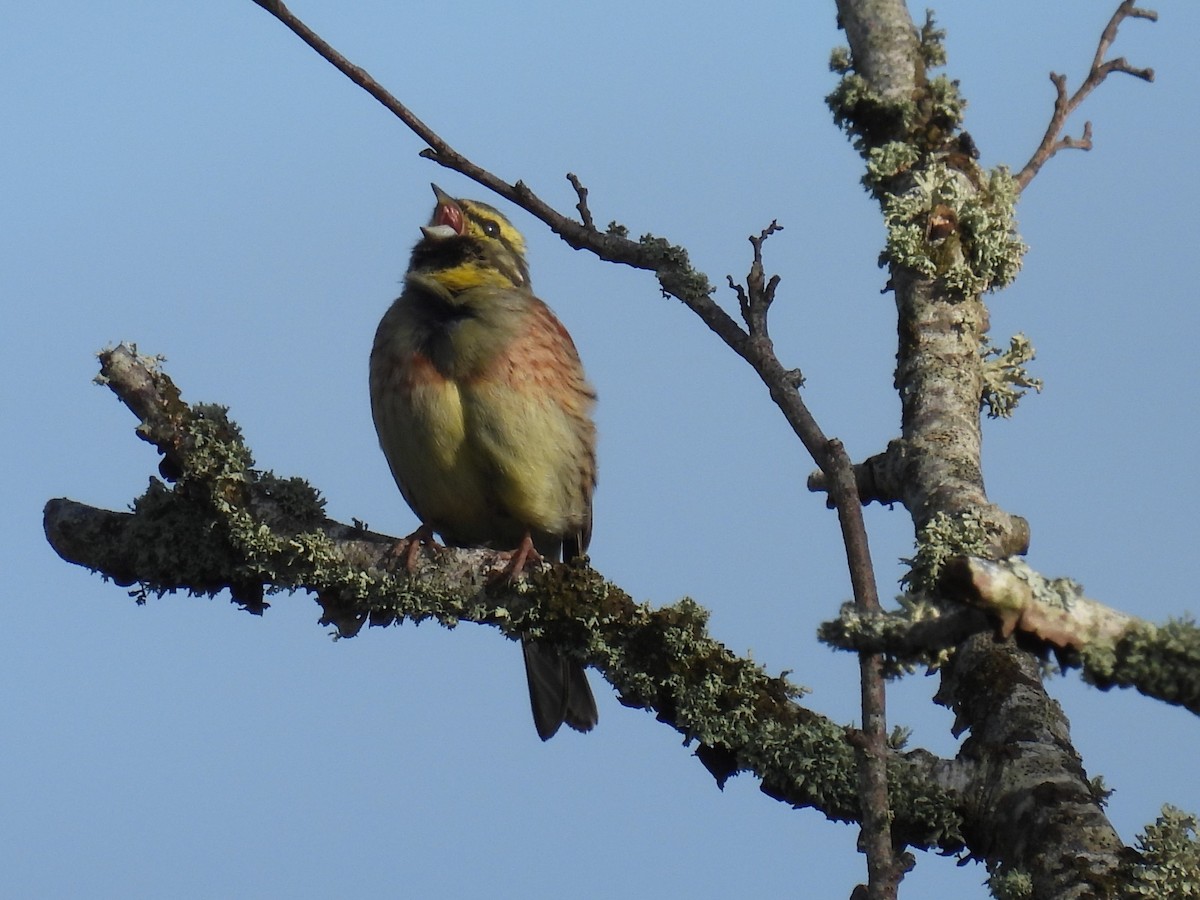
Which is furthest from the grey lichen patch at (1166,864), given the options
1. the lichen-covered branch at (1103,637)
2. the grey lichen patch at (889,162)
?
the grey lichen patch at (889,162)

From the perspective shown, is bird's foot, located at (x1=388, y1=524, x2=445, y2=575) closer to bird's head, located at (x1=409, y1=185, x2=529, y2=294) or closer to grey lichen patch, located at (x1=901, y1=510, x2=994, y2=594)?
grey lichen patch, located at (x1=901, y1=510, x2=994, y2=594)

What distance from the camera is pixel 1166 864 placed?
3.36 m

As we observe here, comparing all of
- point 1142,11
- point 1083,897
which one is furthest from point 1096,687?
point 1142,11

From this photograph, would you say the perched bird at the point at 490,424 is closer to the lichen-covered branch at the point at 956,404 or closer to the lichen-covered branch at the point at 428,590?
the lichen-covered branch at the point at 428,590

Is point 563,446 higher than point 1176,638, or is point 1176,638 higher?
point 563,446

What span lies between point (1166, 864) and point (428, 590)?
86.7 inches

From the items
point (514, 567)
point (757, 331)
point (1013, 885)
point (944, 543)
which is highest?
point (757, 331)

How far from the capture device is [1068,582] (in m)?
2.55

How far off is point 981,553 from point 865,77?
247cm

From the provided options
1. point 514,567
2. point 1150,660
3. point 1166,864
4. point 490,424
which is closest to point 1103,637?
point 1150,660

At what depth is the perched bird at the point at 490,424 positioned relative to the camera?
5906mm

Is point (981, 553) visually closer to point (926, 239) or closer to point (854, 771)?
point (854, 771)

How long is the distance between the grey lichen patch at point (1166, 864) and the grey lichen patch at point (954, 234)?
2.41 m

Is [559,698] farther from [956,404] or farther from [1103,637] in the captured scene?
[1103,637]
